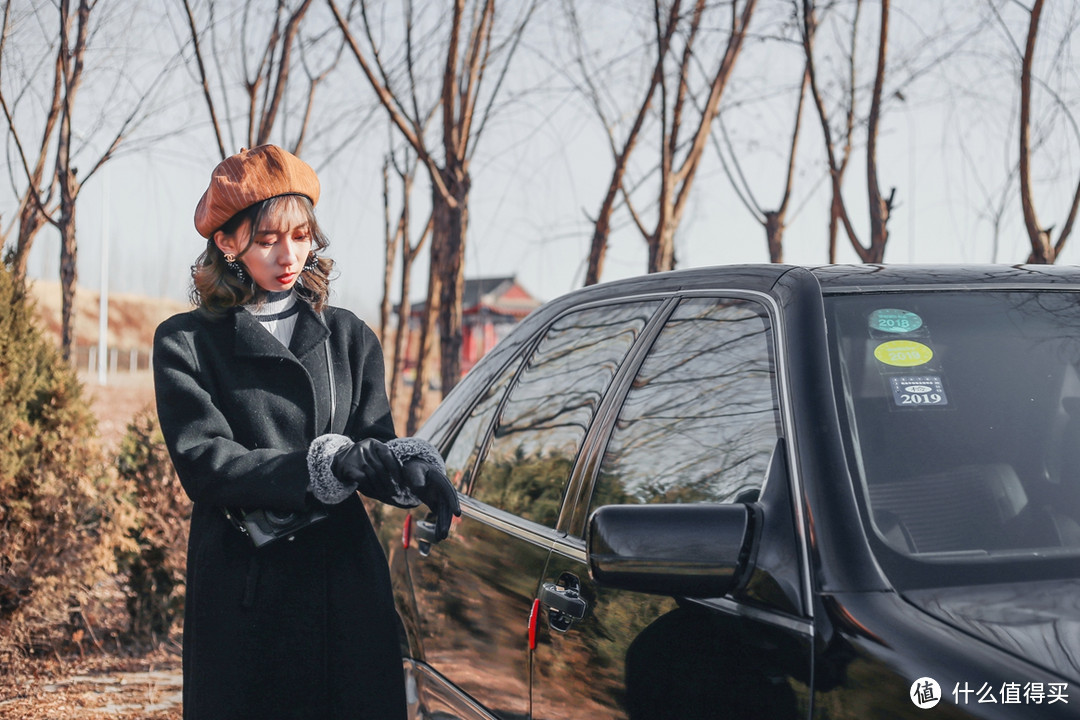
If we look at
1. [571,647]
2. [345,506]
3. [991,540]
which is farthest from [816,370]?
[345,506]

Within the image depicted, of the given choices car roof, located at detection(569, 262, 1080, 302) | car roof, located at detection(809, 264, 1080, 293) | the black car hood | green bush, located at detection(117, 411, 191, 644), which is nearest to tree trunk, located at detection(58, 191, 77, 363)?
green bush, located at detection(117, 411, 191, 644)

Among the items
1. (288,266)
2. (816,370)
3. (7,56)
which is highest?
(7,56)

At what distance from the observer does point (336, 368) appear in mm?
2689

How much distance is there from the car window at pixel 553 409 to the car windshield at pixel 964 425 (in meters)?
0.69

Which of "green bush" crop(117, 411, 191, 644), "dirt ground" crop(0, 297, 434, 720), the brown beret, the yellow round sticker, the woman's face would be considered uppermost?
the brown beret

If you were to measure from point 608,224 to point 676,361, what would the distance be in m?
6.47

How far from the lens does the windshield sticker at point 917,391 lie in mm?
2043

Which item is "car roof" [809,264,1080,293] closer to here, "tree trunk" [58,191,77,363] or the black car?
the black car

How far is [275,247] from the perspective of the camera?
8.60 feet

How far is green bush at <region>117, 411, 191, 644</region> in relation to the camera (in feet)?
19.0

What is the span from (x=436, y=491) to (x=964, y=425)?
1.01 metres

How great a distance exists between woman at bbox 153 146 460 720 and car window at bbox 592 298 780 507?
412 mm

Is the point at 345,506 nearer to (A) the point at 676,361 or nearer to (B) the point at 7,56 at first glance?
(A) the point at 676,361

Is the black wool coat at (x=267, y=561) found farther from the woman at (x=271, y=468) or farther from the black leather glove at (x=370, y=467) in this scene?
the black leather glove at (x=370, y=467)
